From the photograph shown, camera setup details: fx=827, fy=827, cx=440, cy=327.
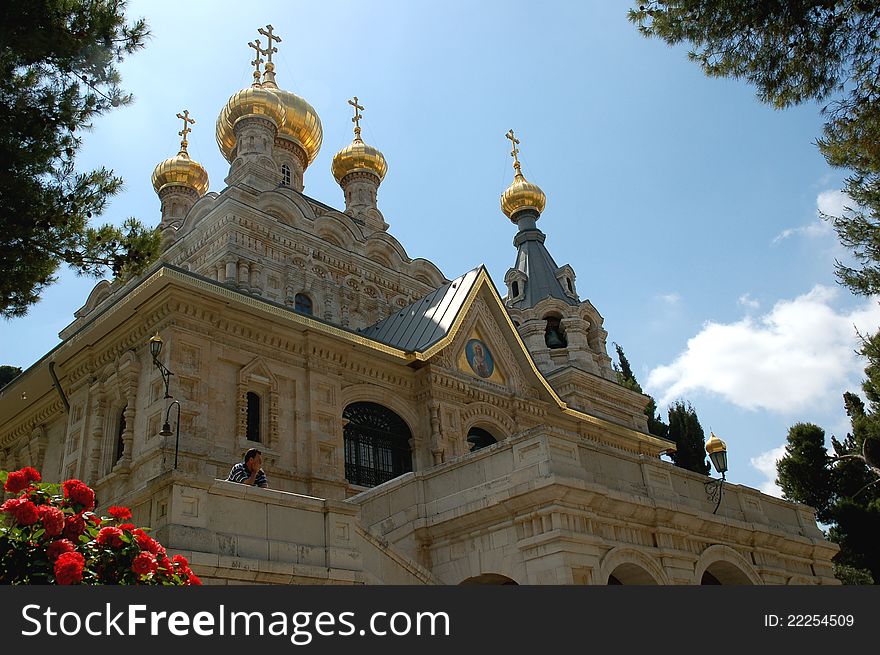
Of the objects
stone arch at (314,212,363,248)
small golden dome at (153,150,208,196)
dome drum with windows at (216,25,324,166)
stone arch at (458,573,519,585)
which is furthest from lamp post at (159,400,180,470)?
small golden dome at (153,150,208,196)

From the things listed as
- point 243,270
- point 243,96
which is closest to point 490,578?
point 243,270

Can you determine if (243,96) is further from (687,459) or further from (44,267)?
(687,459)

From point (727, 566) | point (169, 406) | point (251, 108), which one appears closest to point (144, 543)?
point (169, 406)

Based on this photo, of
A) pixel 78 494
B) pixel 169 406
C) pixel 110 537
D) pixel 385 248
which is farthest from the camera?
pixel 385 248

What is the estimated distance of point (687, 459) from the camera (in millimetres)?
34344

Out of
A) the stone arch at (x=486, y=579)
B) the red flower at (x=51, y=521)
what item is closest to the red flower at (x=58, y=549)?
the red flower at (x=51, y=521)

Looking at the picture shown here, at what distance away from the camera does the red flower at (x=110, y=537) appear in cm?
541

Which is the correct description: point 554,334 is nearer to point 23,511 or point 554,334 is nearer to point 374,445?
point 374,445

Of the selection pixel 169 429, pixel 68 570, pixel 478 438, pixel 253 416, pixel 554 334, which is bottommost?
pixel 68 570

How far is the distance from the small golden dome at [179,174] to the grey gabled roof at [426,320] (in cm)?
1400

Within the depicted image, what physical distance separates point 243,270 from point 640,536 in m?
13.2

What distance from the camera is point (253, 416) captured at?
15477 millimetres

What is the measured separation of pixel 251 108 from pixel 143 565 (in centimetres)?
2421

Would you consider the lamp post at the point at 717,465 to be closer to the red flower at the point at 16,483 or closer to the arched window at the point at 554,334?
the red flower at the point at 16,483
